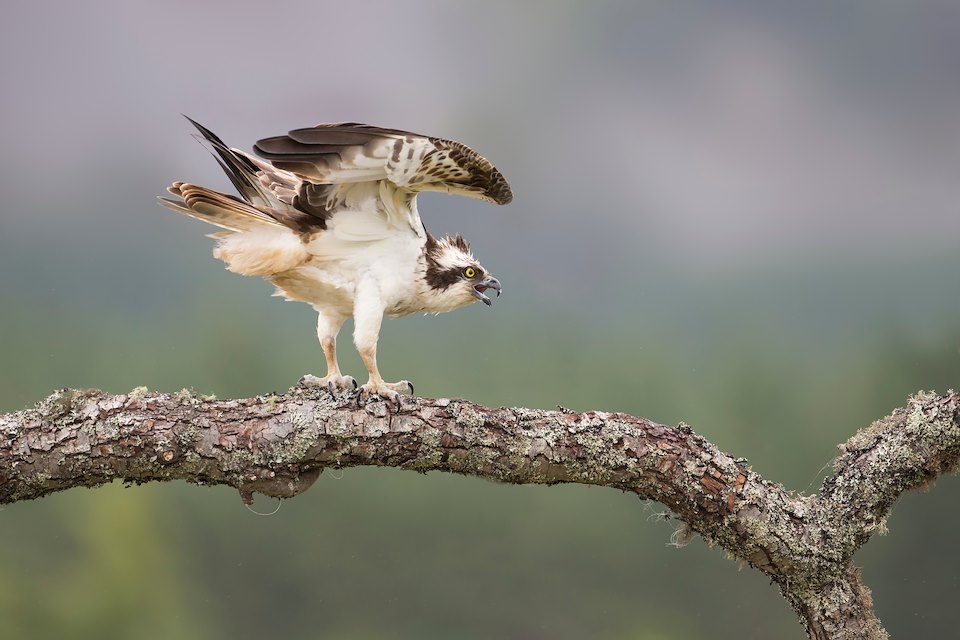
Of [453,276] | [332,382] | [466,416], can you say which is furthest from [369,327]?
[466,416]

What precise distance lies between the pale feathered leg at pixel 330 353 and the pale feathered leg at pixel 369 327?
21cm

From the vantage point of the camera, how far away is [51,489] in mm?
2883

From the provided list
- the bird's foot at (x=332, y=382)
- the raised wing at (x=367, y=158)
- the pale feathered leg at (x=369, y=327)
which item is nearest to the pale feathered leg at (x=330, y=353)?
the bird's foot at (x=332, y=382)

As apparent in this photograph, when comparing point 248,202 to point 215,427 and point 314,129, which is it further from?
point 215,427

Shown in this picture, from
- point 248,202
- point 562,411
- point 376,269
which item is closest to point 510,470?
point 562,411

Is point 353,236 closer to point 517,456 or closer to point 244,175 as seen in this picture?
point 244,175

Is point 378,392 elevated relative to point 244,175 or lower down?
lower down

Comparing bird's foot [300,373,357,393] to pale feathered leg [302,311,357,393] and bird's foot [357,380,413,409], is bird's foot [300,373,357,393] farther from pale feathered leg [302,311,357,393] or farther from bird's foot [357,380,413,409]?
bird's foot [357,380,413,409]

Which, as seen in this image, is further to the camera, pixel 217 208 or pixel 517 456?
pixel 217 208

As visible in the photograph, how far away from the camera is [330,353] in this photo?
140 inches

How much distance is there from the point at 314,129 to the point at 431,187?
1.87 ft

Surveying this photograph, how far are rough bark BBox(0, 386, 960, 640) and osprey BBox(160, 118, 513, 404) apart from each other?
31 cm

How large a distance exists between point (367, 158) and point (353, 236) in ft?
1.31

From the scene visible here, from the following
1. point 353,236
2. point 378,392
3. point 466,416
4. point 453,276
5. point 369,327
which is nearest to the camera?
point 466,416
